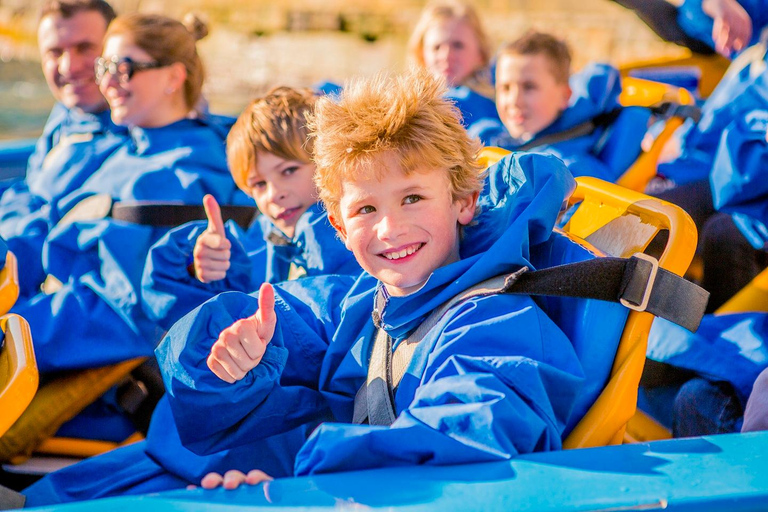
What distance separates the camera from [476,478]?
994mm

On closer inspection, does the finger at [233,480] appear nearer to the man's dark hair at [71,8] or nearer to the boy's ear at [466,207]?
the boy's ear at [466,207]

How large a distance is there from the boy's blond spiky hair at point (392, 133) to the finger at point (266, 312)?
209 millimetres

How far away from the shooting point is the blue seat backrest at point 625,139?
2.57m

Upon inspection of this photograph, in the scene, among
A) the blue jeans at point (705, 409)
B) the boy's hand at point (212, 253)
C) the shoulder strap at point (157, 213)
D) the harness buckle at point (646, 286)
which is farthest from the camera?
the shoulder strap at point (157, 213)

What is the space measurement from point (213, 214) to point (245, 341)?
0.57m

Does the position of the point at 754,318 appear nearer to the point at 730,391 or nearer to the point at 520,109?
the point at 730,391

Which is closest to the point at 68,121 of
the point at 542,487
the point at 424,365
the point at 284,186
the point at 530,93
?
the point at 284,186

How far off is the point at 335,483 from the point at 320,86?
2082mm

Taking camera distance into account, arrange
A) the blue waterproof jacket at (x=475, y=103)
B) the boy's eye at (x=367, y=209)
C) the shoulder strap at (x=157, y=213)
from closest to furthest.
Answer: the boy's eye at (x=367, y=209)
the shoulder strap at (x=157, y=213)
the blue waterproof jacket at (x=475, y=103)

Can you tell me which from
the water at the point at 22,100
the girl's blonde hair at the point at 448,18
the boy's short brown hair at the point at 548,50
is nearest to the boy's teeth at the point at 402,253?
the boy's short brown hair at the point at 548,50

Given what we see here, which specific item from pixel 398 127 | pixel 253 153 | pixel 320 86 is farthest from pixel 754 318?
pixel 320 86

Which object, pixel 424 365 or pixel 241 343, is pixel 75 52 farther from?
pixel 424 365

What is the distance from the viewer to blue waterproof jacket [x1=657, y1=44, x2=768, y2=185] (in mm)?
2469

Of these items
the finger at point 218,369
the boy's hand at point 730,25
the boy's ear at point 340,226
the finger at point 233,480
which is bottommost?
the finger at point 233,480
